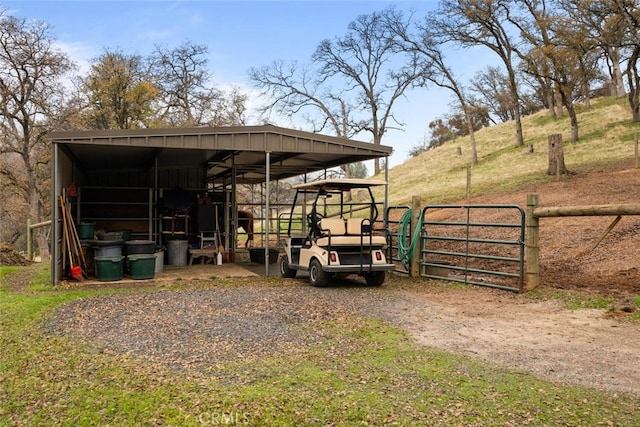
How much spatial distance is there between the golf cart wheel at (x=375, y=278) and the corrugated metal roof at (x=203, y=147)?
9.75 feet

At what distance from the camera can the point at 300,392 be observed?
3.93 m

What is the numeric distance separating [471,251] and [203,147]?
647 cm

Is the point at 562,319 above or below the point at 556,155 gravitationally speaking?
below

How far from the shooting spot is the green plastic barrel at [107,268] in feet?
31.9

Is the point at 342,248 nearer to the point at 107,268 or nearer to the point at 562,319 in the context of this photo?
the point at 562,319

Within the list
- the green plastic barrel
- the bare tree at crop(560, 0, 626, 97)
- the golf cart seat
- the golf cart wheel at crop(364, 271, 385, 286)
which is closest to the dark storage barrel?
the green plastic barrel

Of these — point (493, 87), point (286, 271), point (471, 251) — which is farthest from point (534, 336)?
point (493, 87)

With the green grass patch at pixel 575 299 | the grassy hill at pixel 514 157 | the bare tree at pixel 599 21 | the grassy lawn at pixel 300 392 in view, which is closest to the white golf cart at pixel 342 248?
the green grass patch at pixel 575 299

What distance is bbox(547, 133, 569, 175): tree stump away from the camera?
716 inches

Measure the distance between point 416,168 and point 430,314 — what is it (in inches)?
1231

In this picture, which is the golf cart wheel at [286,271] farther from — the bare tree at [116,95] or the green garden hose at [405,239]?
the bare tree at [116,95]

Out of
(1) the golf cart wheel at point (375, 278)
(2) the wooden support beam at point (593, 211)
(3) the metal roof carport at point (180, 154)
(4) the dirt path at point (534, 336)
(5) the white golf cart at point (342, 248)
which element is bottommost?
(4) the dirt path at point (534, 336)

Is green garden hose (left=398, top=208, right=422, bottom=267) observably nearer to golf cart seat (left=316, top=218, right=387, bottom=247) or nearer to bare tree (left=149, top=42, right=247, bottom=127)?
golf cart seat (left=316, top=218, right=387, bottom=247)

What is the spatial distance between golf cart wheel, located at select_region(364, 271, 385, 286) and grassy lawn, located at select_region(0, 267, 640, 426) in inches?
158
